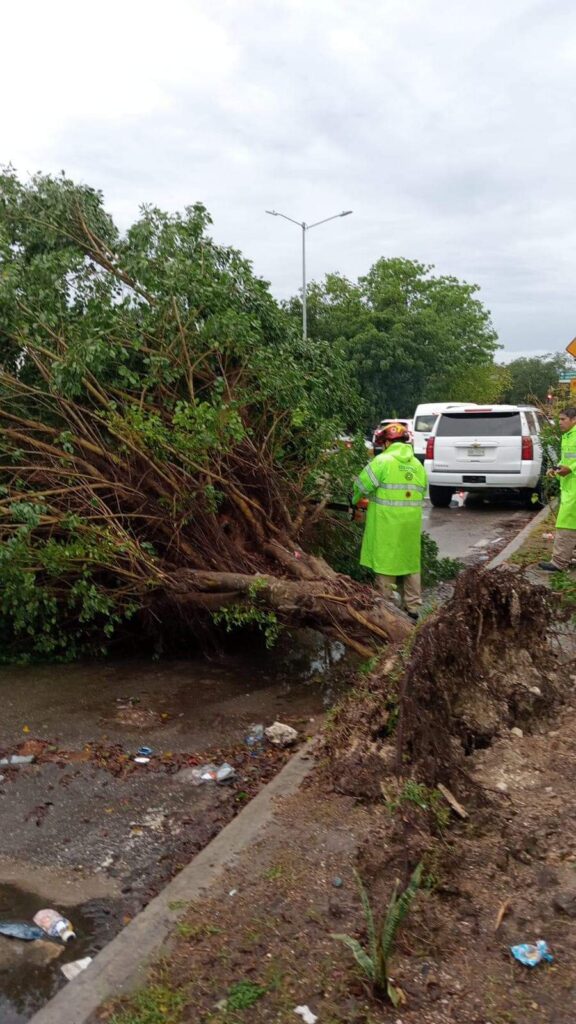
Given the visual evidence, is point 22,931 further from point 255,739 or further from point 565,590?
point 565,590

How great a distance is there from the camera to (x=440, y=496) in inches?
669

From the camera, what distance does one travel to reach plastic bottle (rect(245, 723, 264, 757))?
17.1 feet

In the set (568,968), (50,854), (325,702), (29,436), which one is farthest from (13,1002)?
(29,436)

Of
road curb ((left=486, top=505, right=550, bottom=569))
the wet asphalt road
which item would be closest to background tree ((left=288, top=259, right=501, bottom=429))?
the wet asphalt road

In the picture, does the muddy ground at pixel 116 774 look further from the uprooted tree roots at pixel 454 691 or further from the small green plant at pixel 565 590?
the small green plant at pixel 565 590

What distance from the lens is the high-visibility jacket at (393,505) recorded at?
7.14 metres

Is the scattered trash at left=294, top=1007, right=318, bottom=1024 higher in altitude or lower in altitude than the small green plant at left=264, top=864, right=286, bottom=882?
lower

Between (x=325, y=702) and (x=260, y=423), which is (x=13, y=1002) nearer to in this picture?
(x=325, y=702)

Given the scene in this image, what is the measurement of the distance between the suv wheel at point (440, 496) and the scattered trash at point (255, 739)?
11.7 meters

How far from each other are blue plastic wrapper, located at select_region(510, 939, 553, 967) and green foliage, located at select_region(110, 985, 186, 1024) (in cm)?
101

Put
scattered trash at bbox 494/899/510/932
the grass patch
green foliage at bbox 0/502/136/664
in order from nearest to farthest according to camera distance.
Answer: scattered trash at bbox 494/899/510/932 → green foliage at bbox 0/502/136/664 → the grass patch

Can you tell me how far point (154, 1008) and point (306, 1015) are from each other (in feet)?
1.43

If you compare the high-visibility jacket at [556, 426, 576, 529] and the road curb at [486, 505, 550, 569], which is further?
the road curb at [486, 505, 550, 569]

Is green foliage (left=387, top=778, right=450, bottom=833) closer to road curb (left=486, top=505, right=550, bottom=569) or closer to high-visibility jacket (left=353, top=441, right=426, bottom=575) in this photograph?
high-visibility jacket (left=353, top=441, right=426, bottom=575)
